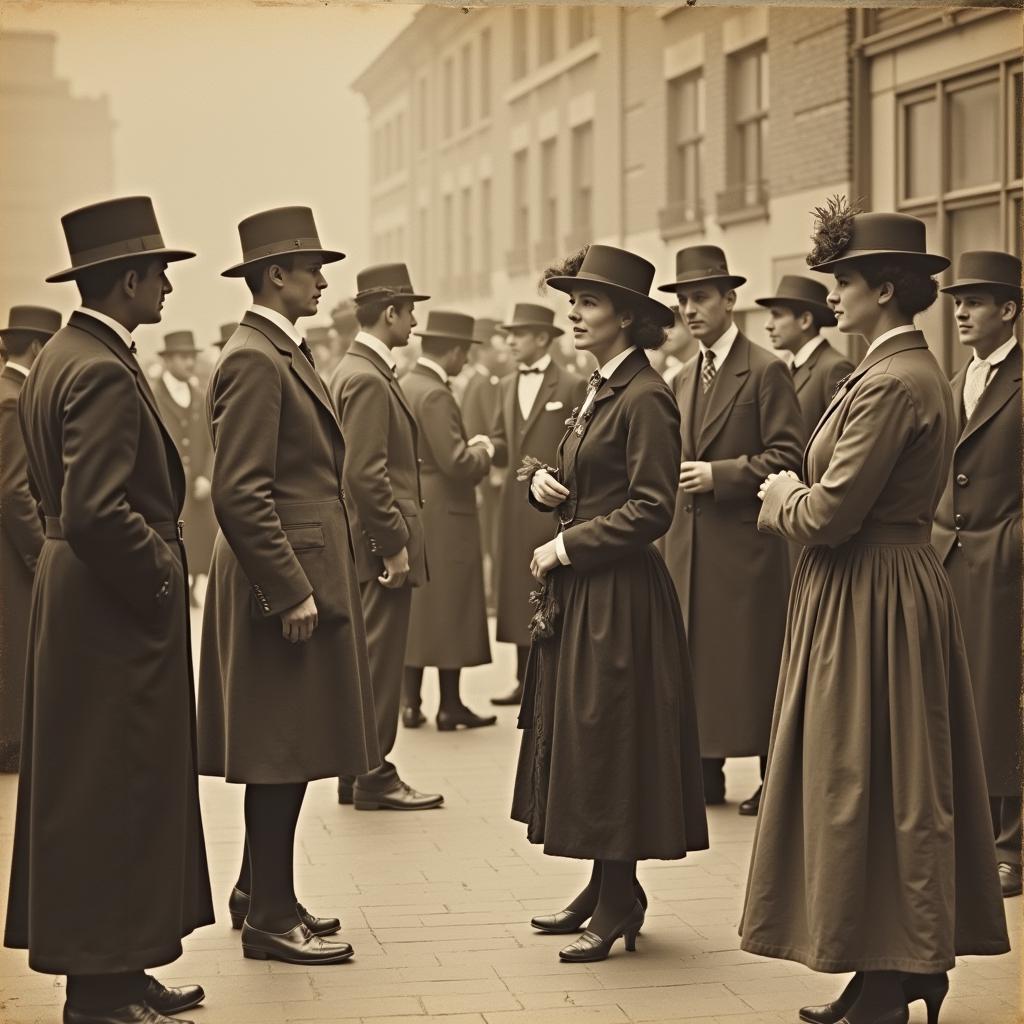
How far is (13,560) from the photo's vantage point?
823 cm

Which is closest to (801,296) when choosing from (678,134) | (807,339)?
(807,339)

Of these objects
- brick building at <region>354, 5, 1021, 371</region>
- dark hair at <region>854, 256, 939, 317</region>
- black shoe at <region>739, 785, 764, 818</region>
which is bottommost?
black shoe at <region>739, 785, 764, 818</region>

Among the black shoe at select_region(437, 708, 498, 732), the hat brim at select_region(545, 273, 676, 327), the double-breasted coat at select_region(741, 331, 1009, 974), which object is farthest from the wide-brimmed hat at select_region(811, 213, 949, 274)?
the black shoe at select_region(437, 708, 498, 732)

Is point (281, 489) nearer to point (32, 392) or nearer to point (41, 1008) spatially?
point (32, 392)

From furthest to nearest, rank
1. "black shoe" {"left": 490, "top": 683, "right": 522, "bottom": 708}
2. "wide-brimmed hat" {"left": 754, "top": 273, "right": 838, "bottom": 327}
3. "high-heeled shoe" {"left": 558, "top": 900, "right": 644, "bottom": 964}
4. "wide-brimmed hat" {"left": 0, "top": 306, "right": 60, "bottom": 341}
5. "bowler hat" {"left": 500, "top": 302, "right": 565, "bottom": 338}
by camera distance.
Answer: "black shoe" {"left": 490, "top": 683, "right": 522, "bottom": 708}, "bowler hat" {"left": 500, "top": 302, "right": 565, "bottom": 338}, "wide-brimmed hat" {"left": 754, "top": 273, "right": 838, "bottom": 327}, "wide-brimmed hat" {"left": 0, "top": 306, "right": 60, "bottom": 341}, "high-heeled shoe" {"left": 558, "top": 900, "right": 644, "bottom": 964}

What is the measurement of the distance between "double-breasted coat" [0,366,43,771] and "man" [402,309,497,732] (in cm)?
221

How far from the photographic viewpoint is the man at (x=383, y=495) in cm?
746

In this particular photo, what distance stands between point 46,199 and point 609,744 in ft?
24.3

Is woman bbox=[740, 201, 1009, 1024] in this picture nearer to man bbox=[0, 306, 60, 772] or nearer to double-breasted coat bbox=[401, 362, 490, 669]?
man bbox=[0, 306, 60, 772]

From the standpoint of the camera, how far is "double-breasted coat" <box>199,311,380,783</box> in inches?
204

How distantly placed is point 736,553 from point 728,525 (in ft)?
0.43

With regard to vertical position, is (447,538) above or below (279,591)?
below

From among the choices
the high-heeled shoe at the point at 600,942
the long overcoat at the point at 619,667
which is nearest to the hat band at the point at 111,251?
the long overcoat at the point at 619,667

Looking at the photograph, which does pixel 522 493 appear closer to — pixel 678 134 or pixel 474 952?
pixel 474 952
